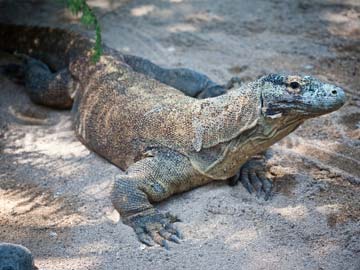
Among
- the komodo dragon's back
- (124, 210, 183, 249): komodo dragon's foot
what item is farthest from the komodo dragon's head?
(124, 210, 183, 249): komodo dragon's foot

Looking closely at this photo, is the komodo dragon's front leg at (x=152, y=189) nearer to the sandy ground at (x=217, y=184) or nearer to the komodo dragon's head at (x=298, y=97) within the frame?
the sandy ground at (x=217, y=184)

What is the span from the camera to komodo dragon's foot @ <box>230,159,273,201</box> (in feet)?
15.3

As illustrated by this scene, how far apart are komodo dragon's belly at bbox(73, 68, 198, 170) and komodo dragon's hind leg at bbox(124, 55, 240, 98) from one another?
559 mm

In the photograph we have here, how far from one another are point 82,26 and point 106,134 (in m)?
2.74

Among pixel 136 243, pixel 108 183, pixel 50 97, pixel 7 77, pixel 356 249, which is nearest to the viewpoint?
pixel 356 249

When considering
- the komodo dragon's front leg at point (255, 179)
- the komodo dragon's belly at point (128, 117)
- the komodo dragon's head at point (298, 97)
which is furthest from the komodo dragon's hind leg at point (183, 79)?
the komodo dragon's head at point (298, 97)

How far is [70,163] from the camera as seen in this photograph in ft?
17.0

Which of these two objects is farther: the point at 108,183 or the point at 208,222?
the point at 108,183

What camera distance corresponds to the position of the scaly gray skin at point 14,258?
342 cm

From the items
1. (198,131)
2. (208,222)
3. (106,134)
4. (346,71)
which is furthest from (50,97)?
(346,71)

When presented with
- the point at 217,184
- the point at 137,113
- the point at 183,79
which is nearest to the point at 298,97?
the point at 217,184

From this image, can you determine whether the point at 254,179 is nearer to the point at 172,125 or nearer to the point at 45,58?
the point at 172,125

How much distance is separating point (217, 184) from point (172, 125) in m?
0.63

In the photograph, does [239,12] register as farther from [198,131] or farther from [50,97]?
[198,131]
